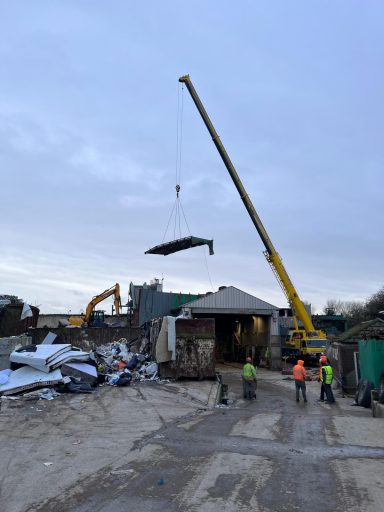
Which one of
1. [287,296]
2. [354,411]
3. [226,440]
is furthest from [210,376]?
[287,296]

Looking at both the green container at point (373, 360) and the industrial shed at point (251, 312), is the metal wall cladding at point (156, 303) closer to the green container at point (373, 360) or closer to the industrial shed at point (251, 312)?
the industrial shed at point (251, 312)

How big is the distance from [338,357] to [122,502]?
15.4 m

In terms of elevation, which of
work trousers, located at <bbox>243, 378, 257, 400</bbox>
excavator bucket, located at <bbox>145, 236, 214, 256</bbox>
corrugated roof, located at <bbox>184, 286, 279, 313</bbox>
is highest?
excavator bucket, located at <bbox>145, 236, 214, 256</bbox>

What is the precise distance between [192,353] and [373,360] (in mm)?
6470

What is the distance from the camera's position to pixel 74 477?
21.7 ft

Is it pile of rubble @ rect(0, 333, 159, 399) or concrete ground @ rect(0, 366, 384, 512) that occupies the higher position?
pile of rubble @ rect(0, 333, 159, 399)

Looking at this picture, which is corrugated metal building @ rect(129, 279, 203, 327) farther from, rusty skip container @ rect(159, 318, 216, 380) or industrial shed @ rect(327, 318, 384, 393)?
industrial shed @ rect(327, 318, 384, 393)

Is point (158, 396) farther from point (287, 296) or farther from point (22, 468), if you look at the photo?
point (287, 296)

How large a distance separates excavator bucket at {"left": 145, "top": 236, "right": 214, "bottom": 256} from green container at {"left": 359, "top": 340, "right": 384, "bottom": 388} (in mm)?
10890

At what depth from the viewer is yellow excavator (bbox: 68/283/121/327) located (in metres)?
32.9

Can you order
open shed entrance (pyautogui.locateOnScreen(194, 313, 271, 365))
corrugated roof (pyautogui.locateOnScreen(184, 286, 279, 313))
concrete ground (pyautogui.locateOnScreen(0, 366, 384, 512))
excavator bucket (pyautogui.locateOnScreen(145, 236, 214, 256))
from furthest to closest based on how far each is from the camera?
open shed entrance (pyautogui.locateOnScreen(194, 313, 271, 365)), corrugated roof (pyautogui.locateOnScreen(184, 286, 279, 313)), excavator bucket (pyautogui.locateOnScreen(145, 236, 214, 256)), concrete ground (pyautogui.locateOnScreen(0, 366, 384, 512))

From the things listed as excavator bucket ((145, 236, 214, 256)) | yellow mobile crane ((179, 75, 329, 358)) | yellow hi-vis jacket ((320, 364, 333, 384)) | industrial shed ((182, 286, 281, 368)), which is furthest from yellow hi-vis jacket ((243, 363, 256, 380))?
industrial shed ((182, 286, 281, 368))

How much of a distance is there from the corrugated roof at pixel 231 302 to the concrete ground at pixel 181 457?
68.6ft

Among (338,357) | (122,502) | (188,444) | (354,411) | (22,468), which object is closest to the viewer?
(122,502)
